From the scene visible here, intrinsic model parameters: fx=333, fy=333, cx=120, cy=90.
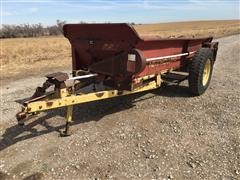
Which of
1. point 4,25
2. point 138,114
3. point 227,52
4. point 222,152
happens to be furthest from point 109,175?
point 4,25

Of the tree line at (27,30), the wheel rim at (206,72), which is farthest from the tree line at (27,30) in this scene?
the wheel rim at (206,72)

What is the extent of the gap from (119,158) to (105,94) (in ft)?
4.12

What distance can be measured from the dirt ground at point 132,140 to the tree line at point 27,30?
40.1 metres

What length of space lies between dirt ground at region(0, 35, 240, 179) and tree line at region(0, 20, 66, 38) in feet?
132

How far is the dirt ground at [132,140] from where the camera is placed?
421cm

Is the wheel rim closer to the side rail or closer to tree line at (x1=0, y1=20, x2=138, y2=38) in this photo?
the side rail

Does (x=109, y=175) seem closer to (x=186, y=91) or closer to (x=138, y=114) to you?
(x=138, y=114)

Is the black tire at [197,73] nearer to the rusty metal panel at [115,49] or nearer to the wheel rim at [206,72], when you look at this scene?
the wheel rim at [206,72]

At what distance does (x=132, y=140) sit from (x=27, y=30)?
51.6 metres

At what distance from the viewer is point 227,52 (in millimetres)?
13883

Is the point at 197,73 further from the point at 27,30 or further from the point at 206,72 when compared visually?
the point at 27,30

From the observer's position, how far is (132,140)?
16.3 ft

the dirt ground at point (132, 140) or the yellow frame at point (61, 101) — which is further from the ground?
the yellow frame at point (61, 101)

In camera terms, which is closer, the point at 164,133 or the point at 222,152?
the point at 222,152
